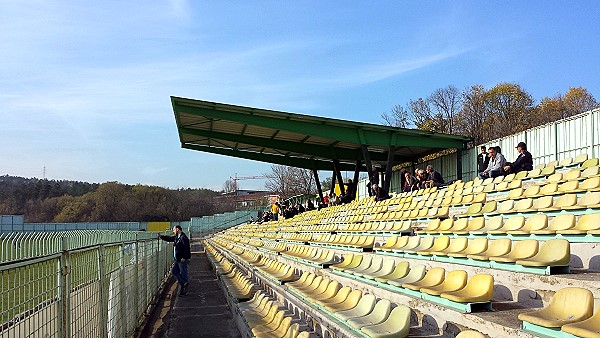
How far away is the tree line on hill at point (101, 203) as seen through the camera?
7112 cm

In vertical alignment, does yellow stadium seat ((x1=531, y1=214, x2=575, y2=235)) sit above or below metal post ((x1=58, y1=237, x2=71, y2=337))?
above

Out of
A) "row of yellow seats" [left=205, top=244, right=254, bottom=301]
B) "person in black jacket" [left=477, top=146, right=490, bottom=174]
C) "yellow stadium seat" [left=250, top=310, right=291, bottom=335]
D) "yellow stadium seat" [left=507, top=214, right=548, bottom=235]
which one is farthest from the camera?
"person in black jacket" [left=477, top=146, right=490, bottom=174]

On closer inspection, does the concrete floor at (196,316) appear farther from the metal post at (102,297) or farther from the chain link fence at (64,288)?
the metal post at (102,297)

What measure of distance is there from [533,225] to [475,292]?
1.66m

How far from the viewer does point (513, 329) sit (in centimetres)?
277

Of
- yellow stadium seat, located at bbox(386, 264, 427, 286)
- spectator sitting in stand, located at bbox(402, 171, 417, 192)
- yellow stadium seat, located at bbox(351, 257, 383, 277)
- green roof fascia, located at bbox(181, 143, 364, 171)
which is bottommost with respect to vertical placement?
yellow stadium seat, located at bbox(351, 257, 383, 277)

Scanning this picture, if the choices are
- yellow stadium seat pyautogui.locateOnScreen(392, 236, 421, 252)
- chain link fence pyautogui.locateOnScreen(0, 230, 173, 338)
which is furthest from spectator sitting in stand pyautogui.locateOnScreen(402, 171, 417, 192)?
chain link fence pyautogui.locateOnScreen(0, 230, 173, 338)

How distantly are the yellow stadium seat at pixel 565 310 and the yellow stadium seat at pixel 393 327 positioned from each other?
2.94 ft

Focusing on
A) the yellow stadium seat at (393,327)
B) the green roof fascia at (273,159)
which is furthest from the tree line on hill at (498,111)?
the yellow stadium seat at (393,327)

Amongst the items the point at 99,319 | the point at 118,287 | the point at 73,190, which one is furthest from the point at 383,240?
the point at 73,190

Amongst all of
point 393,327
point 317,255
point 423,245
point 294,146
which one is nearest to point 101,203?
point 294,146

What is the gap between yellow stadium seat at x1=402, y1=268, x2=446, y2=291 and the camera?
13.7 feet

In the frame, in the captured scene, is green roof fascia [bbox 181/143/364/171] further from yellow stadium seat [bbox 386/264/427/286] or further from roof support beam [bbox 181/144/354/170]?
yellow stadium seat [bbox 386/264/427/286]

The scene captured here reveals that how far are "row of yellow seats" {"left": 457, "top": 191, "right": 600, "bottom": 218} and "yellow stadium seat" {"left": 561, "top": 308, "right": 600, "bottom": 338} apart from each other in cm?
273
